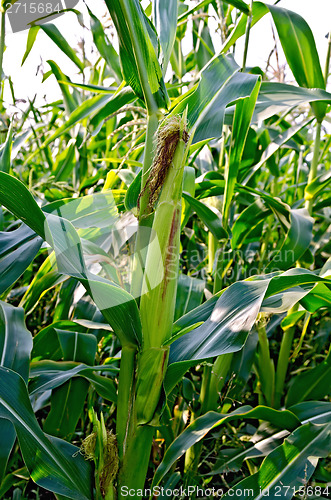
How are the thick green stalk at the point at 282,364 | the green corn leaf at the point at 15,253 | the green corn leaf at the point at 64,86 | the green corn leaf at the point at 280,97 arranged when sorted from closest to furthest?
1. the green corn leaf at the point at 15,253
2. the green corn leaf at the point at 280,97
3. the thick green stalk at the point at 282,364
4. the green corn leaf at the point at 64,86

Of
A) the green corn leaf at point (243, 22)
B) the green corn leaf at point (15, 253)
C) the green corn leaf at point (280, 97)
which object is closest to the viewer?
the green corn leaf at point (15, 253)

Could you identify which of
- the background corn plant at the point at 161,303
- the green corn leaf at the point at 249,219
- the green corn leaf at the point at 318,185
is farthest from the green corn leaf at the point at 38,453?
the green corn leaf at the point at 318,185

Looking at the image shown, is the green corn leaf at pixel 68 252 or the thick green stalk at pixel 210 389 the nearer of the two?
the green corn leaf at pixel 68 252

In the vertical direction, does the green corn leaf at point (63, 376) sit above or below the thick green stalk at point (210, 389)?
above

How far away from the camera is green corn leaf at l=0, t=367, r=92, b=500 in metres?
0.72

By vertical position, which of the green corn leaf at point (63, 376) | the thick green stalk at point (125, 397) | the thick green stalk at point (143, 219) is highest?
the thick green stalk at point (143, 219)

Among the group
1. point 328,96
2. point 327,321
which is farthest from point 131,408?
point 327,321

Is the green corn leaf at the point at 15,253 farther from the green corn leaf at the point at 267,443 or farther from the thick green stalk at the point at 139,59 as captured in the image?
the green corn leaf at the point at 267,443

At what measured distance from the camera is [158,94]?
789mm

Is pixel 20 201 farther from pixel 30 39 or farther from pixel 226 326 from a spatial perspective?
pixel 30 39

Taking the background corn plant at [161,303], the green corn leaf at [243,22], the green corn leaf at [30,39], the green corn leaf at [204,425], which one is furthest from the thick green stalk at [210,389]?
the green corn leaf at [30,39]

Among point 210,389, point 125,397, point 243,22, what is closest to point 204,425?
point 210,389

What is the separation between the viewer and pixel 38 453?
72 centimetres

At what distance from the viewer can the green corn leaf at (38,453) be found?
715 millimetres
